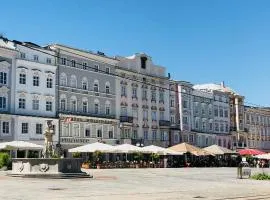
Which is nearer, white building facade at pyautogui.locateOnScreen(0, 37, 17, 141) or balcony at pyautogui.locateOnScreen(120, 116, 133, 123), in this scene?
white building facade at pyautogui.locateOnScreen(0, 37, 17, 141)

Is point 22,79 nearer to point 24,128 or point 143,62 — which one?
point 24,128

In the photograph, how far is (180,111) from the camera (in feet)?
246

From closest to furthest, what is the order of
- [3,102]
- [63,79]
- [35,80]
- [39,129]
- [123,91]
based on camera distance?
[3,102] → [39,129] → [35,80] → [63,79] → [123,91]

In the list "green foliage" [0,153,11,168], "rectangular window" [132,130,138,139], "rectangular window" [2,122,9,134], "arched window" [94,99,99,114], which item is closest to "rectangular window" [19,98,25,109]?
"rectangular window" [2,122,9,134]

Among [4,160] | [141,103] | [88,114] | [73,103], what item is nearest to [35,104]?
[73,103]

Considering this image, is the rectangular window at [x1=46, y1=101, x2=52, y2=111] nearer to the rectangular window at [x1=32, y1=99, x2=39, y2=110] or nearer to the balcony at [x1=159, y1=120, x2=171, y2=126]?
the rectangular window at [x1=32, y1=99, x2=39, y2=110]

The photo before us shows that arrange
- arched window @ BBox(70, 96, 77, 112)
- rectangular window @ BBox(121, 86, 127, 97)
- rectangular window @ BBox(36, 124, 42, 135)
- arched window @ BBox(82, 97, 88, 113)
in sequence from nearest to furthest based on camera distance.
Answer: rectangular window @ BBox(36, 124, 42, 135) < arched window @ BBox(70, 96, 77, 112) < arched window @ BBox(82, 97, 88, 113) < rectangular window @ BBox(121, 86, 127, 97)

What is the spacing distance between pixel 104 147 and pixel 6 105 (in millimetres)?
11743

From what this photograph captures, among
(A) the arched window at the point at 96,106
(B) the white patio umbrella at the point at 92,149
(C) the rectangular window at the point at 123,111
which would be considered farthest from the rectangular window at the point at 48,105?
(C) the rectangular window at the point at 123,111

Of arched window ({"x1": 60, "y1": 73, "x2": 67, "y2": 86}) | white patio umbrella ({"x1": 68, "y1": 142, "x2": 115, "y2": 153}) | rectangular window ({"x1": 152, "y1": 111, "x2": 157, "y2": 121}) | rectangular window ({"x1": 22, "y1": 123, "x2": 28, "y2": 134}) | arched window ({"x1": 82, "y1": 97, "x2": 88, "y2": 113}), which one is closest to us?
white patio umbrella ({"x1": 68, "y1": 142, "x2": 115, "y2": 153})

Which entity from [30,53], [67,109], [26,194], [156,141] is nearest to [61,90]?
[67,109]

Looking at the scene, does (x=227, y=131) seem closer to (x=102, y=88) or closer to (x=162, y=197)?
(x=102, y=88)

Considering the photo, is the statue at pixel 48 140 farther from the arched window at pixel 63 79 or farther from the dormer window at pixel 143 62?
the dormer window at pixel 143 62

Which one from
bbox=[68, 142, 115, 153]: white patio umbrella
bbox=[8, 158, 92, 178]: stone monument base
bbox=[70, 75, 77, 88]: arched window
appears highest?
bbox=[70, 75, 77, 88]: arched window
